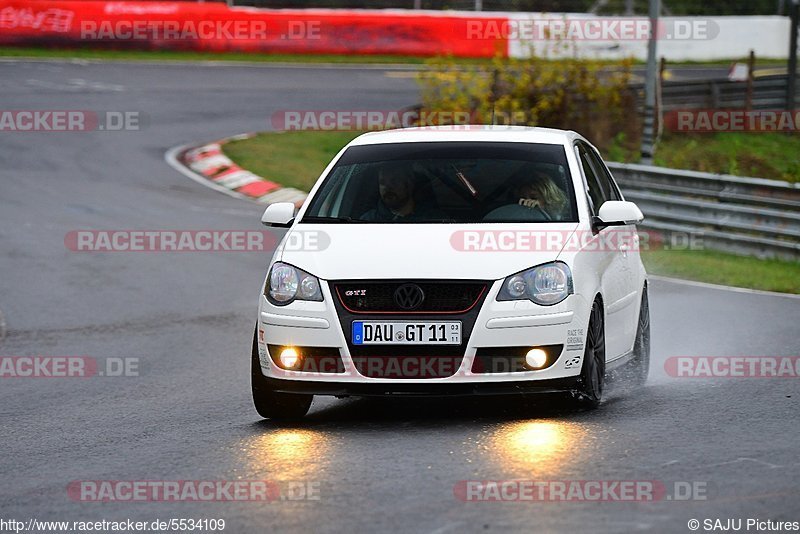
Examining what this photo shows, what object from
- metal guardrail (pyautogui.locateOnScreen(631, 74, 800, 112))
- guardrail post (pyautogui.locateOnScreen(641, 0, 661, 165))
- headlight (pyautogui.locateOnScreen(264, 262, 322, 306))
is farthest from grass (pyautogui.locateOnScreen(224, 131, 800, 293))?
headlight (pyautogui.locateOnScreen(264, 262, 322, 306))

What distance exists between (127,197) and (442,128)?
12283mm

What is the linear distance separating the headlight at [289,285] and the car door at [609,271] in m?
1.53

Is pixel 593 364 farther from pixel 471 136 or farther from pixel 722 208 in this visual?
pixel 722 208

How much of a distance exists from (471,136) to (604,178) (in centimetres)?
119

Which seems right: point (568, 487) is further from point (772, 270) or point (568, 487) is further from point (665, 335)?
point (772, 270)

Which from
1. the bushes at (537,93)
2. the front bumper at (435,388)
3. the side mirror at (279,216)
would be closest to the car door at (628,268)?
the front bumper at (435,388)

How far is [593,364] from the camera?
798 centimetres

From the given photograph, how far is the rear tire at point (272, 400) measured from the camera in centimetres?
797

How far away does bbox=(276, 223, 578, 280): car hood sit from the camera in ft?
25.0

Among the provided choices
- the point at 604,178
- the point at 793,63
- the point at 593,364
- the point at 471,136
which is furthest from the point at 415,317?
the point at 793,63

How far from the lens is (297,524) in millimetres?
5695

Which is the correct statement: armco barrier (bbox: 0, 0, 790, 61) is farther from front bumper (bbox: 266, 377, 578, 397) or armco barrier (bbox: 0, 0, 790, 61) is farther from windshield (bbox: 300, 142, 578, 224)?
front bumper (bbox: 266, 377, 578, 397)

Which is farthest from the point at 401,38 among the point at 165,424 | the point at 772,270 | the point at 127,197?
the point at 165,424

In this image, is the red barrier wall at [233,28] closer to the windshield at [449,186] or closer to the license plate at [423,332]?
the windshield at [449,186]
